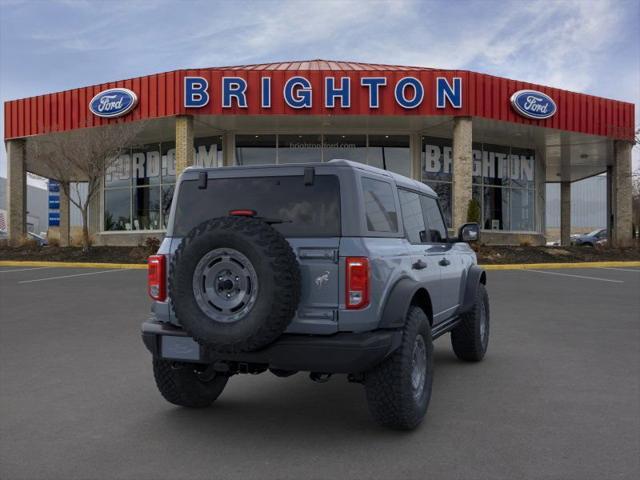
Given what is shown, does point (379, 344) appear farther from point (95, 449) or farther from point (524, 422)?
point (95, 449)

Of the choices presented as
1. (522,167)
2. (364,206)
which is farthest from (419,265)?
(522,167)

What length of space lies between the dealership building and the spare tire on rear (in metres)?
18.1

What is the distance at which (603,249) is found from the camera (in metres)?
25.1

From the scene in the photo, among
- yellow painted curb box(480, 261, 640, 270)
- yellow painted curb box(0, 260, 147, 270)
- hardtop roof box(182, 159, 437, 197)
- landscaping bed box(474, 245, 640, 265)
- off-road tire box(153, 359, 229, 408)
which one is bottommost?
off-road tire box(153, 359, 229, 408)

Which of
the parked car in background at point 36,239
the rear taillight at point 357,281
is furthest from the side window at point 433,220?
the parked car in background at point 36,239

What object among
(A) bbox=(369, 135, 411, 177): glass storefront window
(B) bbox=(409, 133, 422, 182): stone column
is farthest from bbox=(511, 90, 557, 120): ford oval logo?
(A) bbox=(369, 135, 411, 177): glass storefront window

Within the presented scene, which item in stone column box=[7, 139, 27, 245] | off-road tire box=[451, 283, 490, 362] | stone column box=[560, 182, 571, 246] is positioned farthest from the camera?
stone column box=[560, 182, 571, 246]

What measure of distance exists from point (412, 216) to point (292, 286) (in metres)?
1.75

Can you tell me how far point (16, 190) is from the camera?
25.8 m

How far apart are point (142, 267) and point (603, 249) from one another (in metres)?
18.8

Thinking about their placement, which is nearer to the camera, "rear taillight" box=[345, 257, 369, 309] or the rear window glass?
"rear taillight" box=[345, 257, 369, 309]

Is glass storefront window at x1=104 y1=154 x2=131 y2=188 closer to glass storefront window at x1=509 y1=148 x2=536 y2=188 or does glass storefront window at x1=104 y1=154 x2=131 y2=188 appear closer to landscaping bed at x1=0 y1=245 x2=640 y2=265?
landscaping bed at x1=0 y1=245 x2=640 y2=265

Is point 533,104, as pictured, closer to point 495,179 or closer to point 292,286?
point 495,179

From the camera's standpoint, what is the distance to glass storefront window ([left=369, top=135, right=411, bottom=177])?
25250 mm
